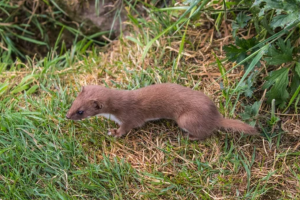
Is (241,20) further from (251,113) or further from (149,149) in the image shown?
(149,149)

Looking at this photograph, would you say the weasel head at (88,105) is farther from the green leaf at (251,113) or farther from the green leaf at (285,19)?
the green leaf at (285,19)

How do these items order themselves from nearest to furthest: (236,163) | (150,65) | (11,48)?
1. (236,163)
2. (150,65)
3. (11,48)

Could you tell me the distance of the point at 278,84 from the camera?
3271mm

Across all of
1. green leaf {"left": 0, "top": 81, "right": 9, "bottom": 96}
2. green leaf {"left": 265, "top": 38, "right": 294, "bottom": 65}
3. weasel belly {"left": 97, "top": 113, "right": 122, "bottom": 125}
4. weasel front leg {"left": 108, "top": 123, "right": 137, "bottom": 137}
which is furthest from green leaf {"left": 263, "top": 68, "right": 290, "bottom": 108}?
green leaf {"left": 0, "top": 81, "right": 9, "bottom": 96}

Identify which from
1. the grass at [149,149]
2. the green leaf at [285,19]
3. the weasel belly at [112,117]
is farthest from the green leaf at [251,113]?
the weasel belly at [112,117]

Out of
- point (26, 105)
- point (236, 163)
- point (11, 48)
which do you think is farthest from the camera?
point (11, 48)

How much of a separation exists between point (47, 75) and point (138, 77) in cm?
112

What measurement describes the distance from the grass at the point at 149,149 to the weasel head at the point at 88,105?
0.25m

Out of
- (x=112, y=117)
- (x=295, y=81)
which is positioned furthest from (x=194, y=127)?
(x=295, y=81)

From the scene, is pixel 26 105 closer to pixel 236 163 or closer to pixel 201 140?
pixel 201 140

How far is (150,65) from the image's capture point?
403 centimetres

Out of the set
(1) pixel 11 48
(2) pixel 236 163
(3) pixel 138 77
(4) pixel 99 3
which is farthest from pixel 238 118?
(1) pixel 11 48

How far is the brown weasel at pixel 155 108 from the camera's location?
10.6ft

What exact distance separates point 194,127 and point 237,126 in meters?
0.38
